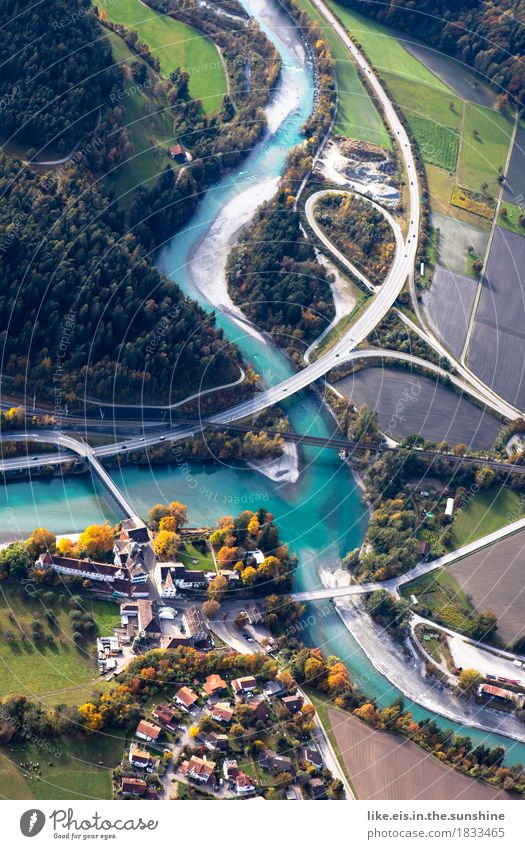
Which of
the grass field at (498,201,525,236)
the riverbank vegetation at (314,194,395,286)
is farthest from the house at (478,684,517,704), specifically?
the grass field at (498,201,525,236)

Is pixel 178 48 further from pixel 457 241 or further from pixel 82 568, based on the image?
pixel 82 568

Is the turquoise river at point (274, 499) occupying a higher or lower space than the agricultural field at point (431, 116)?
lower

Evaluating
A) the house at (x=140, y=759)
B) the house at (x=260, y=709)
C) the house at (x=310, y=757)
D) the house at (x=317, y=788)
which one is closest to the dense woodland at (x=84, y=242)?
the house at (x=260, y=709)

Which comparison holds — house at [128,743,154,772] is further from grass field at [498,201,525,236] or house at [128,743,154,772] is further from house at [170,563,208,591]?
grass field at [498,201,525,236]

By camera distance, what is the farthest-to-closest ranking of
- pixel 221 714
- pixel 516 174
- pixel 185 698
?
pixel 516 174 → pixel 185 698 → pixel 221 714

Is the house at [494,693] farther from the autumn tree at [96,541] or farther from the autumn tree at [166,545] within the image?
the autumn tree at [96,541]

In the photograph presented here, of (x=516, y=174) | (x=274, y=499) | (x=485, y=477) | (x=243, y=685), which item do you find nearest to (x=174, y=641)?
(x=243, y=685)
